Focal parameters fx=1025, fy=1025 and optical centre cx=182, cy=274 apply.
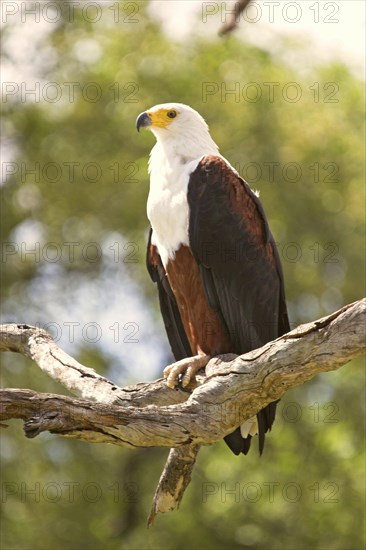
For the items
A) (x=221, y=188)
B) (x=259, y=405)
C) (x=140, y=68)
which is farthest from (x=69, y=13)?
(x=259, y=405)

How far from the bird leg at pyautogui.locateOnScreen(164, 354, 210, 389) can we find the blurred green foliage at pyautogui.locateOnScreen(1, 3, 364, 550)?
6434mm

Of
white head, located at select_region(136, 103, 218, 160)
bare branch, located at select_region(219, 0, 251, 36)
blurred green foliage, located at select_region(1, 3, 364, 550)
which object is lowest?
blurred green foliage, located at select_region(1, 3, 364, 550)

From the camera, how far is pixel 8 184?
47.4ft

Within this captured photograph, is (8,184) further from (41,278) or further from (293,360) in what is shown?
(293,360)

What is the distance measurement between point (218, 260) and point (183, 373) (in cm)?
78

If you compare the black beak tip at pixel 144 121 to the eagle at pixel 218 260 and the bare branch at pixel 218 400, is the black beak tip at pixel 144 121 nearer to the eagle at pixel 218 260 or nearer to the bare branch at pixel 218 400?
the eagle at pixel 218 260

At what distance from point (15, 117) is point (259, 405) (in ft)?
36.4

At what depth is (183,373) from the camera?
566 centimetres

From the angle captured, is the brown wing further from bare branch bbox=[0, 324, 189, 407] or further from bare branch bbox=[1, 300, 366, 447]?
bare branch bbox=[1, 300, 366, 447]

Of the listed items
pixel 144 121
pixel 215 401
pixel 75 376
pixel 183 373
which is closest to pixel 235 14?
pixel 215 401

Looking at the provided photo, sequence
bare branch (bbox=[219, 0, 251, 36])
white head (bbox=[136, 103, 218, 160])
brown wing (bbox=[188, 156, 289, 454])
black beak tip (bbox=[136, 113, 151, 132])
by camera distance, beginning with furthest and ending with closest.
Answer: black beak tip (bbox=[136, 113, 151, 132]) < white head (bbox=[136, 103, 218, 160]) < brown wing (bbox=[188, 156, 289, 454]) < bare branch (bbox=[219, 0, 251, 36])

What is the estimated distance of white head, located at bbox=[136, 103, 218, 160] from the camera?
21.3ft

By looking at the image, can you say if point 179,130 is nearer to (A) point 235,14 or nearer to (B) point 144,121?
(B) point 144,121

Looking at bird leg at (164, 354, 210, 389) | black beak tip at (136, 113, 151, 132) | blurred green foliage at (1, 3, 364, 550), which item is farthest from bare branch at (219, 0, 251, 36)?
blurred green foliage at (1, 3, 364, 550)
